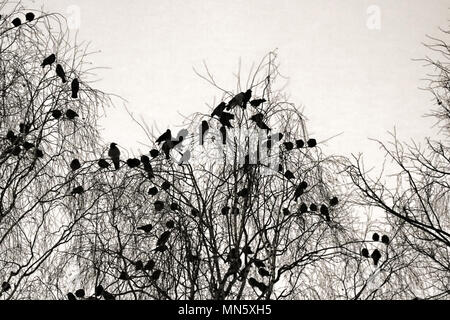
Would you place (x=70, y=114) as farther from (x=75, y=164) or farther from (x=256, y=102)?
(x=256, y=102)

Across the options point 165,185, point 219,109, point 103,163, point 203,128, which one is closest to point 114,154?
point 103,163

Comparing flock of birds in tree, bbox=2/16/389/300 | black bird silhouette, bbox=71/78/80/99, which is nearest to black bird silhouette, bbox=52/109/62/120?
flock of birds in tree, bbox=2/16/389/300

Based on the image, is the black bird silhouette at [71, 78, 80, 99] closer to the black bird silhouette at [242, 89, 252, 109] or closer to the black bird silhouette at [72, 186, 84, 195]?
the black bird silhouette at [72, 186, 84, 195]

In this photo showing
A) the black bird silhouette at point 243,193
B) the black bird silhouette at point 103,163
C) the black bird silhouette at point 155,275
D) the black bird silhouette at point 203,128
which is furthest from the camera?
the black bird silhouette at point 203,128

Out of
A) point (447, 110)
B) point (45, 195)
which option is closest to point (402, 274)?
point (447, 110)

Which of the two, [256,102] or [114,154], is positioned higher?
[256,102]

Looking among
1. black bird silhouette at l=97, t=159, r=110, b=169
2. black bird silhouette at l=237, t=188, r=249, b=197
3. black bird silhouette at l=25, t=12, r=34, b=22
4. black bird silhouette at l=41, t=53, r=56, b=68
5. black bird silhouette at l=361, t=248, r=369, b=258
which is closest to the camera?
black bird silhouette at l=237, t=188, r=249, b=197

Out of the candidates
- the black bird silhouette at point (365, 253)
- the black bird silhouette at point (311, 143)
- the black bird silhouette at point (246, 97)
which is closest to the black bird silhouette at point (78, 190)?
the black bird silhouette at point (246, 97)

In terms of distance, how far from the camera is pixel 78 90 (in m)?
4.15

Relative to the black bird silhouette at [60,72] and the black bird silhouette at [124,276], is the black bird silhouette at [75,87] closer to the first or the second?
the black bird silhouette at [60,72]

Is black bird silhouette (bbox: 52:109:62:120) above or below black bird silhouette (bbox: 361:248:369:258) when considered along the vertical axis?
above

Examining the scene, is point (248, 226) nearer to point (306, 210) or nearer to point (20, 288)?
point (306, 210)

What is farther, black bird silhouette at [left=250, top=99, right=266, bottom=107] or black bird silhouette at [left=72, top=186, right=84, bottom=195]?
black bird silhouette at [left=250, top=99, right=266, bottom=107]
